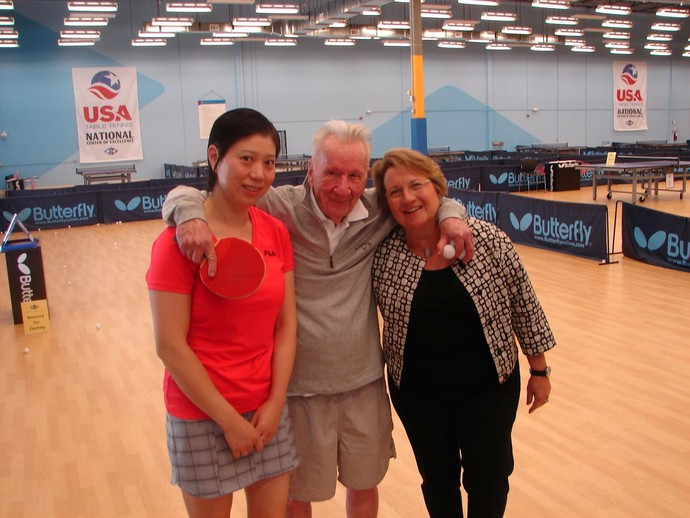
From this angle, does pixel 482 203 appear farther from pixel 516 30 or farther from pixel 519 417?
pixel 516 30

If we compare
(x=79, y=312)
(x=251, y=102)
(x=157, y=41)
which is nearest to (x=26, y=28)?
(x=157, y=41)

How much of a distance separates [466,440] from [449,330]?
1.31 feet

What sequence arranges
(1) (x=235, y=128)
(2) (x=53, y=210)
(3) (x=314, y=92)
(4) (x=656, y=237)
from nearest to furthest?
(1) (x=235, y=128) < (4) (x=656, y=237) < (2) (x=53, y=210) < (3) (x=314, y=92)

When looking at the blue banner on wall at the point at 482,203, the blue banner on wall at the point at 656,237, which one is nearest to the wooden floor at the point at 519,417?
the blue banner on wall at the point at 656,237

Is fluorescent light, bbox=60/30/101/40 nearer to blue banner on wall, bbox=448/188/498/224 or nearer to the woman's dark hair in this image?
blue banner on wall, bbox=448/188/498/224

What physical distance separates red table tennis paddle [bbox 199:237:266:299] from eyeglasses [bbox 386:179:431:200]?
0.54 metres

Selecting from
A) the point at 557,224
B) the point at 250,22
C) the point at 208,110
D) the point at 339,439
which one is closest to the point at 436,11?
the point at 250,22

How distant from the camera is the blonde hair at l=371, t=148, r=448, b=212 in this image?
2.14 metres

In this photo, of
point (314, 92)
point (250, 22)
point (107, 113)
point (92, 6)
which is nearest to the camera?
point (92, 6)

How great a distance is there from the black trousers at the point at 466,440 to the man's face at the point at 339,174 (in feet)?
2.21

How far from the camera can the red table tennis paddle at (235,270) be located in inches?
68.4

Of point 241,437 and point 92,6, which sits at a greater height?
point 92,6

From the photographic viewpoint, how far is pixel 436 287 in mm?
2141

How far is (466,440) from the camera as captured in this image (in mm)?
2277
